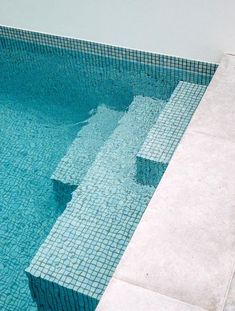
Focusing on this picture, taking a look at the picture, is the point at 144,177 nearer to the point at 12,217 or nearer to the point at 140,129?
the point at 140,129

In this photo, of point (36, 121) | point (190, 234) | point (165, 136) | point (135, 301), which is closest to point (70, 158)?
point (165, 136)

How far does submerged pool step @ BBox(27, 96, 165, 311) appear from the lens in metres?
2.51

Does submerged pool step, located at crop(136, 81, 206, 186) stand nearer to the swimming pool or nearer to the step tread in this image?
the swimming pool

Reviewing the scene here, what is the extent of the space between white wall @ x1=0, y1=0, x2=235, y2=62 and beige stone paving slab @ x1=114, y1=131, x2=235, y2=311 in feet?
4.51

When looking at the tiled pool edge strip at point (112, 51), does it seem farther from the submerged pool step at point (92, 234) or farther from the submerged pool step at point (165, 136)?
the submerged pool step at point (92, 234)

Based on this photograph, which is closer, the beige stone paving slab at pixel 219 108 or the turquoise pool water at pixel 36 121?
the beige stone paving slab at pixel 219 108

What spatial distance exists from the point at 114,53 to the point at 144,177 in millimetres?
1565

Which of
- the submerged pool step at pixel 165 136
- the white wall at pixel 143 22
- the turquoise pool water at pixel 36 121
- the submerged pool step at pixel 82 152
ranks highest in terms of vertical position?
the white wall at pixel 143 22

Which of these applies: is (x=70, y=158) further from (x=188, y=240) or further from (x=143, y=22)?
(x=188, y=240)

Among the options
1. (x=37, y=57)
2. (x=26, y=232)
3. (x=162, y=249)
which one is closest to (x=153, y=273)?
(x=162, y=249)

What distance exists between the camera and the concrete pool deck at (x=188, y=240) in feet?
6.58

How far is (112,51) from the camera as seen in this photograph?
428cm

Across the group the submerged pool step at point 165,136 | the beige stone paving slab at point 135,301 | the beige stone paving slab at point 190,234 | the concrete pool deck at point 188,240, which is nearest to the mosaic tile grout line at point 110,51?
the submerged pool step at point 165,136

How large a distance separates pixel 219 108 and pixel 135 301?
161 centimetres
